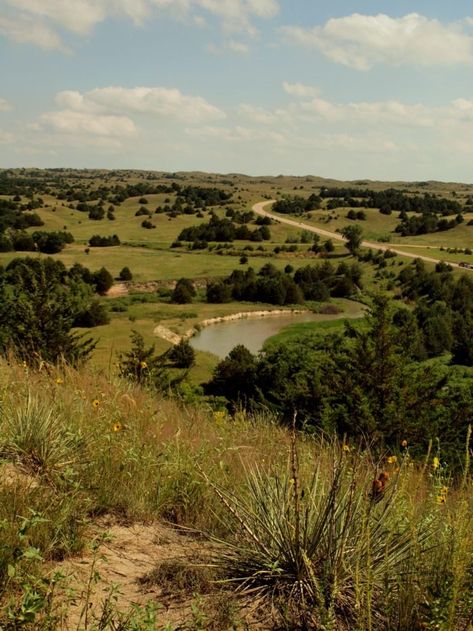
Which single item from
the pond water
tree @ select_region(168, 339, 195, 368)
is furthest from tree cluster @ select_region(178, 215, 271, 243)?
tree @ select_region(168, 339, 195, 368)

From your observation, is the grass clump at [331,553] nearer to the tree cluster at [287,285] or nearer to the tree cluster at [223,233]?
the tree cluster at [287,285]

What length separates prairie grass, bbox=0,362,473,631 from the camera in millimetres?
2467

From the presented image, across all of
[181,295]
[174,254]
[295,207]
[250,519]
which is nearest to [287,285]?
[181,295]

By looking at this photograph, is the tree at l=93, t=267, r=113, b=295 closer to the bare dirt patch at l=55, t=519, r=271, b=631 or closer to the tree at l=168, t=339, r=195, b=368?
the tree at l=168, t=339, r=195, b=368

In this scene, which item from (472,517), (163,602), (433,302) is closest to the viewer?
(163,602)

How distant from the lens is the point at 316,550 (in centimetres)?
303

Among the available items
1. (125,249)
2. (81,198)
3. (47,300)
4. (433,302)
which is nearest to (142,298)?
(125,249)

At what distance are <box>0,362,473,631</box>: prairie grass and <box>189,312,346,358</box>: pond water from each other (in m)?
37.9

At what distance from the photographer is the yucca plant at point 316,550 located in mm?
2713

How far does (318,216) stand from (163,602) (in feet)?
370

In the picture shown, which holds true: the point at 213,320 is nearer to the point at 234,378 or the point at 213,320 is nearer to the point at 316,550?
the point at 234,378

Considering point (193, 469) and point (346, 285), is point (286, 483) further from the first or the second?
point (346, 285)

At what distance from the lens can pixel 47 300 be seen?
16453 mm

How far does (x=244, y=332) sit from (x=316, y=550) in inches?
1890
